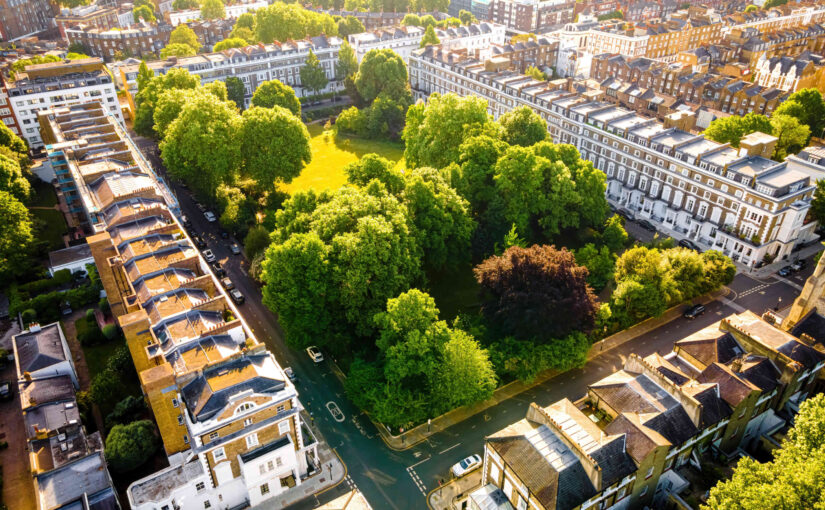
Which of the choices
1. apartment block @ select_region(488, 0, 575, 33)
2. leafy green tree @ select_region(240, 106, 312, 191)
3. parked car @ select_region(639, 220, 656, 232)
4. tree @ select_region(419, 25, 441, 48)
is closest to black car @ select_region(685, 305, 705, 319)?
parked car @ select_region(639, 220, 656, 232)

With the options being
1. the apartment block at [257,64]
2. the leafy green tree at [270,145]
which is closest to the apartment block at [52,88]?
the apartment block at [257,64]

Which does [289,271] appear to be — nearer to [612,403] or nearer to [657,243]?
[612,403]

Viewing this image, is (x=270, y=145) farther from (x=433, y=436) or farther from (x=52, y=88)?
(x=52, y=88)

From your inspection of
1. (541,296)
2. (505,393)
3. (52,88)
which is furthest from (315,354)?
(52,88)

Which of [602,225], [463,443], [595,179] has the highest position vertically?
[595,179]

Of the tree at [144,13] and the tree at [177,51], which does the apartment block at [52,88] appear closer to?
the tree at [177,51]

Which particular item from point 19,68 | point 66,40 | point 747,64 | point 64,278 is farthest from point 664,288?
point 66,40
